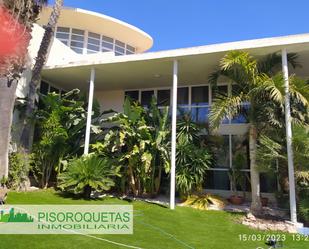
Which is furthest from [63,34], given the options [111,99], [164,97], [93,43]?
[164,97]

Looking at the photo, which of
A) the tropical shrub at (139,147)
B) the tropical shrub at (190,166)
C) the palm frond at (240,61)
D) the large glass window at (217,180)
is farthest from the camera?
the large glass window at (217,180)

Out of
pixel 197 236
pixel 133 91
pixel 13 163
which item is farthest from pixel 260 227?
pixel 133 91

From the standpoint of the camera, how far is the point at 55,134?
1230 centimetres

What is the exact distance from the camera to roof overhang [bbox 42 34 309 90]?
10.5m

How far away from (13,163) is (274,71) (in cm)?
1011

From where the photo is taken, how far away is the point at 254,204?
10312 millimetres

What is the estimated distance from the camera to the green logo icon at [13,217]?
25.5ft

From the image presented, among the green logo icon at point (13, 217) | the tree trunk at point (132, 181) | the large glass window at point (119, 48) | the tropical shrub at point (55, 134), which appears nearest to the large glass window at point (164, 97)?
the tropical shrub at point (55, 134)

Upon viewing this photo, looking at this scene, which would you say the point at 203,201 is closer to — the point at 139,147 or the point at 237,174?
the point at 237,174

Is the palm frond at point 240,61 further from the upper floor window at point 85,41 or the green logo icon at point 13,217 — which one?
the upper floor window at point 85,41

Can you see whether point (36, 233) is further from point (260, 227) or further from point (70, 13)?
point (70, 13)

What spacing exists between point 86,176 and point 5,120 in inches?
130

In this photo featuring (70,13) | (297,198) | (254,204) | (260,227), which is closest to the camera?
(260,227)

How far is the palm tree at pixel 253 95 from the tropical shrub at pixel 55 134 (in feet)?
18.6
